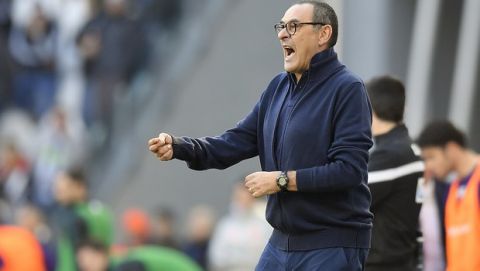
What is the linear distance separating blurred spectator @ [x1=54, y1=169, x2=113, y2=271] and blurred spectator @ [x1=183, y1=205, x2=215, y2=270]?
1.76m

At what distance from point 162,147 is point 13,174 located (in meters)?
10.7

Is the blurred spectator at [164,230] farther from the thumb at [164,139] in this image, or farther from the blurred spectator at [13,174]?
the thumb at [164,139]

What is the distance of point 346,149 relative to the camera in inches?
234

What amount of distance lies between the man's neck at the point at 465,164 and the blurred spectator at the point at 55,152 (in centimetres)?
866

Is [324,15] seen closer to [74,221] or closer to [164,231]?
[74,221]

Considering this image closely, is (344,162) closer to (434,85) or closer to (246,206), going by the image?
(246,206)

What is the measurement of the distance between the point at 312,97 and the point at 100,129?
412 inches

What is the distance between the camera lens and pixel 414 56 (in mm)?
13484

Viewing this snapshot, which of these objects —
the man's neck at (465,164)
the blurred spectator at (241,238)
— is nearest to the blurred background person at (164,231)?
the blurred spectator at (241,238)

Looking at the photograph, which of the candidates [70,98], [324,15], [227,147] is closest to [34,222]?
[70,98]

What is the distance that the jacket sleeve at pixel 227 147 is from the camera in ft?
21.1

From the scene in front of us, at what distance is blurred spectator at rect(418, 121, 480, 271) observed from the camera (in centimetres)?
786

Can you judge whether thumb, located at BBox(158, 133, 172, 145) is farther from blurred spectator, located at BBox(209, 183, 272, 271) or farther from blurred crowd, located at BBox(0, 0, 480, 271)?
blurred crowd, located at BBox(0, 0, 480, 271)

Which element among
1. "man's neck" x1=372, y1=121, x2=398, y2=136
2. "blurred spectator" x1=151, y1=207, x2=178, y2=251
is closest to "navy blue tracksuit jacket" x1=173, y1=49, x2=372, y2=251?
"man's neck" x1=372, y1=121, x2=398, y2=136
